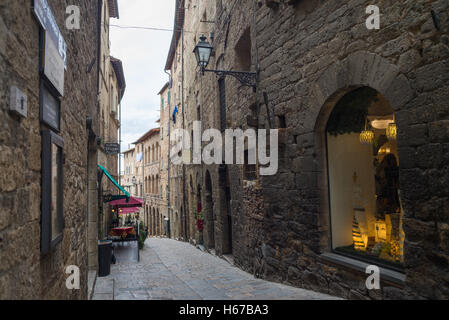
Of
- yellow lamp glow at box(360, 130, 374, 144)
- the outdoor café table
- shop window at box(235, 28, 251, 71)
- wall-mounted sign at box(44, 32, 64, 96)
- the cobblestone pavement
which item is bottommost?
the cobblestone pavement

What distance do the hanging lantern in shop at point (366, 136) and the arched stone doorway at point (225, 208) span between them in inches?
246

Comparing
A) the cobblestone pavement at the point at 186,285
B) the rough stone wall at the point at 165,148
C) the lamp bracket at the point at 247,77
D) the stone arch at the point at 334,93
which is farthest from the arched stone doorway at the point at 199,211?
the rough stone wall at the point at 165,148

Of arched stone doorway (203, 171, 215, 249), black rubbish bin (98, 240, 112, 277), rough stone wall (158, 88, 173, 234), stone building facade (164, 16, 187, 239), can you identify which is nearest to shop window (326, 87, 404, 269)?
black rubbish bin (98, 240, 112, 277)

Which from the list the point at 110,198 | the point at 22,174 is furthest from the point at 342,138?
the point at 110,198

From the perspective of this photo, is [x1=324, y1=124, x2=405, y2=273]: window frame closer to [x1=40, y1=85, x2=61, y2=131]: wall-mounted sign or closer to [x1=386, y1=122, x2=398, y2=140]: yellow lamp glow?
[x1=386, y1=122, x2=398, y2=140]: yellow lamp glow

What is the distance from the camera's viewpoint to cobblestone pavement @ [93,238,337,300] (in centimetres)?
516

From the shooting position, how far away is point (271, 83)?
636 cm

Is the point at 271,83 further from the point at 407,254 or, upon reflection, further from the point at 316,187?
the point at 407,254

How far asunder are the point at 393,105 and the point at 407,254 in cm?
A: 158

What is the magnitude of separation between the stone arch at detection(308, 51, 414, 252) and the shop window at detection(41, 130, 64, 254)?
3.39 m

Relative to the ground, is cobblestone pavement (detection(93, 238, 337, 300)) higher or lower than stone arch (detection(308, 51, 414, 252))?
lower

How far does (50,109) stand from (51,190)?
66 centimetres

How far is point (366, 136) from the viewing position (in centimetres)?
504
